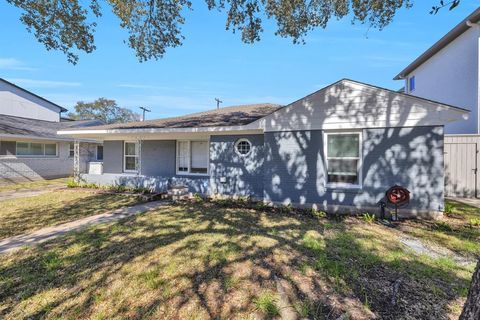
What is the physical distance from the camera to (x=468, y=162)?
10.1 meters

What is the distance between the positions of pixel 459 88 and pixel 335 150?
9345 millimetres

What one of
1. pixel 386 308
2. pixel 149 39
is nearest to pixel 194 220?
pixel 386 308

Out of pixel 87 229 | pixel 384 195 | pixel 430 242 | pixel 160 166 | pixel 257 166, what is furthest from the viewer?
pixel 160 166

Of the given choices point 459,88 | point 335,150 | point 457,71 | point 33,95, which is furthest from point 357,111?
point 33,95

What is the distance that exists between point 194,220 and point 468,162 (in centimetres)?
1128

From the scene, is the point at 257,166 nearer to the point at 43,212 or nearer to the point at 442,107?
the point at 442,107

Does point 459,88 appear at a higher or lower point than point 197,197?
higher

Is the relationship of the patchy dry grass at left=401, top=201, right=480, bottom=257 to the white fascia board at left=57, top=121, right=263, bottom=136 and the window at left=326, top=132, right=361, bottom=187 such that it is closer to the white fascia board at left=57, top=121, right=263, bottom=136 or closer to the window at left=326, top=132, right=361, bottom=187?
the window at left=326, top=132, right=361, bottom=187

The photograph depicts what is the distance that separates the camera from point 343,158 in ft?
25.7

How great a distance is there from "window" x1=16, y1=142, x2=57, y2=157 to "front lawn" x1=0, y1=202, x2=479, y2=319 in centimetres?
1450

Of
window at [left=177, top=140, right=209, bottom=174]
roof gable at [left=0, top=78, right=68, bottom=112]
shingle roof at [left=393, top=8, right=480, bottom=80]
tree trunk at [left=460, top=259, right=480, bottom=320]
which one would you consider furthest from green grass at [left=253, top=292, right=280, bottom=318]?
roof gable at [left=0, top=78, right=68, bottom=112]

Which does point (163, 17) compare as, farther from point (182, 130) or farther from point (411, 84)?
point (411, 84)

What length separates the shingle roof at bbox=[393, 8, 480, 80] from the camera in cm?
1058

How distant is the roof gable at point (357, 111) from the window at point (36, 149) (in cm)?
1634
